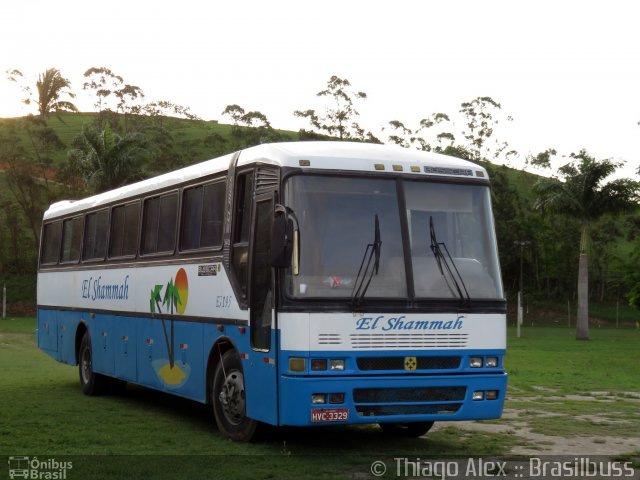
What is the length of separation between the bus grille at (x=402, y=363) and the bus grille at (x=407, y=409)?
0.38 meters

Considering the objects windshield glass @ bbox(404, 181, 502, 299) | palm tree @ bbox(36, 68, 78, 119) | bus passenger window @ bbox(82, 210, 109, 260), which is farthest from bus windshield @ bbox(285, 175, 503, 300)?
palm tree @ bbox(36, 68, 78, 119)

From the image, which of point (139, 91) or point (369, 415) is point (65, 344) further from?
point (139, 91)

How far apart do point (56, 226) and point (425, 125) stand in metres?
65.4

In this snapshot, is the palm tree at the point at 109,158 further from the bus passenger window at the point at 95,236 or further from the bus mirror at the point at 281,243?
the bus mirror at the point at 281,243

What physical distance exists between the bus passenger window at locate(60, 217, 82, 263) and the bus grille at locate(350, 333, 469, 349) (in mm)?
9973

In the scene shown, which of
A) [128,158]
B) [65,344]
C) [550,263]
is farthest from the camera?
[550,263]

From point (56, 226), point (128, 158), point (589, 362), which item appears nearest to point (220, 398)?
point (56, 226)

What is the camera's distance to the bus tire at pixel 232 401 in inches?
472

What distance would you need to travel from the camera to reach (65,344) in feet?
67.3

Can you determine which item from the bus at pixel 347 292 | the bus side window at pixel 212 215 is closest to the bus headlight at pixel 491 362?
the bus at pixel 347 292

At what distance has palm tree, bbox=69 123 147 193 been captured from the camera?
5325 cm

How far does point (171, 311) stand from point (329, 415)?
431cm

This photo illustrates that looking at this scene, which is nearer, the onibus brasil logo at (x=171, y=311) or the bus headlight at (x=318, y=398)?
the bus headlight at (x=318, y=398)

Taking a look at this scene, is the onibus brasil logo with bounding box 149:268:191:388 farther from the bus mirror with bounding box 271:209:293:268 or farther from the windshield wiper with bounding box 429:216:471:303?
the windshield wiper with bounding box 429:216:471:303
